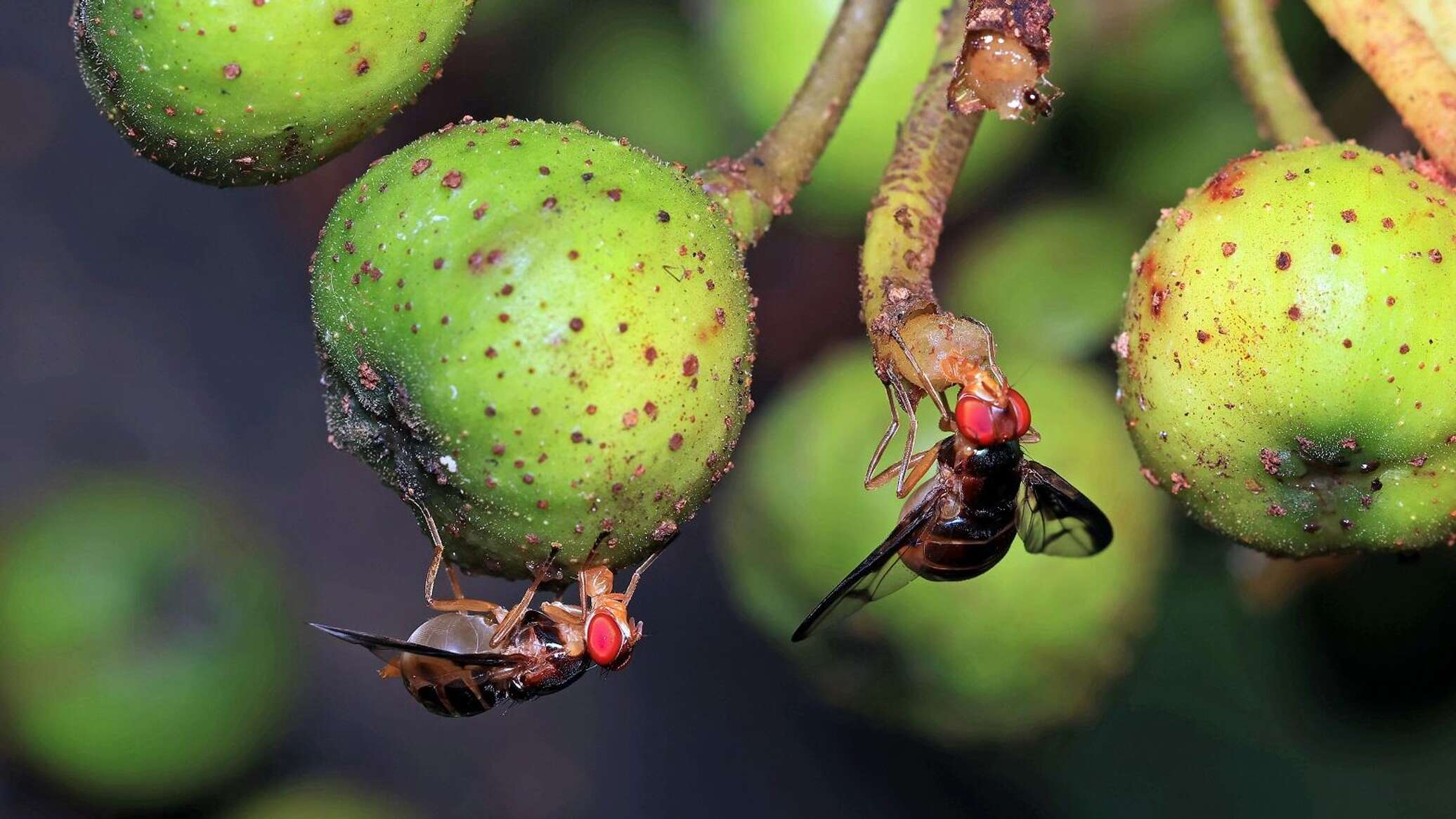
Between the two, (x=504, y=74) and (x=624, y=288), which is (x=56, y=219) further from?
(x=624, y=288)

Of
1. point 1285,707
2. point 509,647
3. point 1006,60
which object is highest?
point 1006,60

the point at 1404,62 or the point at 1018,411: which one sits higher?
the point at 1404,62

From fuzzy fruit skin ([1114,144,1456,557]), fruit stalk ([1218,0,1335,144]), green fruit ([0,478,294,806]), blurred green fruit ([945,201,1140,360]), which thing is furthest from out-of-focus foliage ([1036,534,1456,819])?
green fruit ([0,478,294,806])

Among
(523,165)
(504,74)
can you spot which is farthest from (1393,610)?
(504,74)

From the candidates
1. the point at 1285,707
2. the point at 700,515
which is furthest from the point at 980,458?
the point at 700,515

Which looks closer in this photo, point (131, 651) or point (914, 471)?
point (914, 471)

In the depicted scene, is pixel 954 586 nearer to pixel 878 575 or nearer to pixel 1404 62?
pixel 878 575
